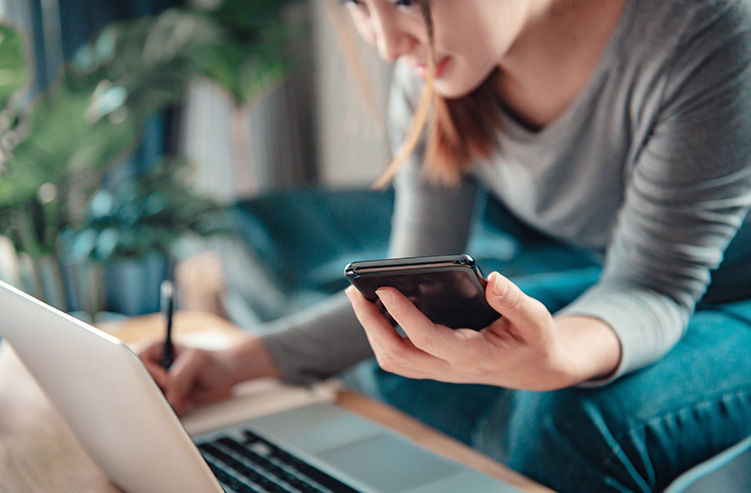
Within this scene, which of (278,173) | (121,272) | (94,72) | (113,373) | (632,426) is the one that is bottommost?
(121,272)

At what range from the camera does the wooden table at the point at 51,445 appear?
561mm

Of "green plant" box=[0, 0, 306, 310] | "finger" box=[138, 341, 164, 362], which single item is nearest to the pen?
"finger" box=[138, 341, 164, 362]

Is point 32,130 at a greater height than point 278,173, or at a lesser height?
greater

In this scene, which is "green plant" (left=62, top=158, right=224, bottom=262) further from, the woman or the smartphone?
the smartphone

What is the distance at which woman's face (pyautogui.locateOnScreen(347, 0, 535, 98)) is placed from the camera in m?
0.60

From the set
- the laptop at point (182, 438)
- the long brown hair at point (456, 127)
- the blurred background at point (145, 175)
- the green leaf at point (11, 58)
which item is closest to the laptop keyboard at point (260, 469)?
the laptop at point (182, 438)

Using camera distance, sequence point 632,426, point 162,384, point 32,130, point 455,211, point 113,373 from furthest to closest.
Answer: point 32,130 < point 455,211 < point 162,384 < point 632,426 < point 113,373

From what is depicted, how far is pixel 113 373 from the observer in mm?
404

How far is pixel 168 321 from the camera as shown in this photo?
701 mm

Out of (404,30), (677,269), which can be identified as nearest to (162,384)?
(404,30)

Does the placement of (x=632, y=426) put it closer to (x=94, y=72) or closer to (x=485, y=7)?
(x=485, y=7)

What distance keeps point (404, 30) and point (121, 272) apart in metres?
2.37

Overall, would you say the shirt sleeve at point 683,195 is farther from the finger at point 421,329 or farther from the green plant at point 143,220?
the green plant at point 143,220

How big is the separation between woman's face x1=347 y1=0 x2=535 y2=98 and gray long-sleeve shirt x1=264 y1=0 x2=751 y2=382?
0.41 feet
